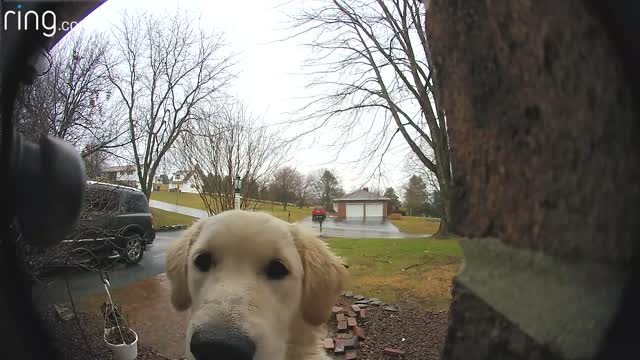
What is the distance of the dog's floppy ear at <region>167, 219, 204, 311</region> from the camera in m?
1.15

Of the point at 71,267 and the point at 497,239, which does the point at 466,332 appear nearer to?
the point at 497,239

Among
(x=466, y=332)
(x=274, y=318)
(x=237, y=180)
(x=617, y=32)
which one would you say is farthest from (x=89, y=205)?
(x=617, y=32)

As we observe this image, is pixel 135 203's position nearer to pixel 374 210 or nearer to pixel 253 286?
pixel 374 210

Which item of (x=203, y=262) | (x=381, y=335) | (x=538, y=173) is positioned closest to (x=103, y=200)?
(x=203, y=262)

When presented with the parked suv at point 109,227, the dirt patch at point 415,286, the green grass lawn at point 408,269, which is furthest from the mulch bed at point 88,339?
the dirt patch at point 415,286

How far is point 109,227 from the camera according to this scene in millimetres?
3549

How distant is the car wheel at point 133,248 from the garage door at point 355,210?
2.23 meters

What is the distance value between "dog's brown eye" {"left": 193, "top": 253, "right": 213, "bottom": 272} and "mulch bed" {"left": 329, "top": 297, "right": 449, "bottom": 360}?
3114 millimetres

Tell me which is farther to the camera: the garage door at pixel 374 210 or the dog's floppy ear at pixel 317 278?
the garage door at pixel 374 210

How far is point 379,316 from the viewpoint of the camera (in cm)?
482

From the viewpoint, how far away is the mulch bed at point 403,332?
3773 mm

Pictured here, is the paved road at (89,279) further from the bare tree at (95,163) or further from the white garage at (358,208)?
the white garage at (358,208)

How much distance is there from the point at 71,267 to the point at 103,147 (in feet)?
4.61

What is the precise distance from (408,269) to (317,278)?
124 inches
